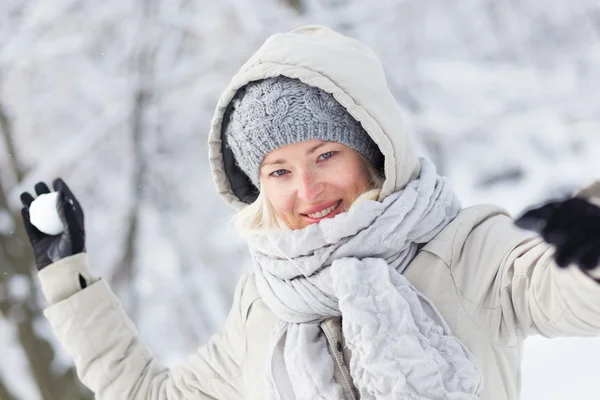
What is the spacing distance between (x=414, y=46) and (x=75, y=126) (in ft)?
4.87

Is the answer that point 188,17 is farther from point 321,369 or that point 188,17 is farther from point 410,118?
point 321,369

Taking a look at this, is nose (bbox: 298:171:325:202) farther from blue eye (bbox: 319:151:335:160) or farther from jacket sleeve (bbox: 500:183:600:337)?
jacket sleeve (bbox: 500:183:600:337)

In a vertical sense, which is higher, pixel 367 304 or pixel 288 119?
pixel 288 119

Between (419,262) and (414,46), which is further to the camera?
(414,46)

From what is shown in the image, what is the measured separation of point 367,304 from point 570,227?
13.8 inches

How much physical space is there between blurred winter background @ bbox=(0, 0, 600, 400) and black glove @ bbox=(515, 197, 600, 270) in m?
1.80

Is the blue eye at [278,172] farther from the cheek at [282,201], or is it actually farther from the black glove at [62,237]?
the black glove at [62,237]

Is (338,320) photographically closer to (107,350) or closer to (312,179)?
(312,179)

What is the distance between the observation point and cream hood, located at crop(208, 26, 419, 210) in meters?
1.07

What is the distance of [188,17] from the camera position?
272 cm

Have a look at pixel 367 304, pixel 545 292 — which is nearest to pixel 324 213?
pixel 367 304

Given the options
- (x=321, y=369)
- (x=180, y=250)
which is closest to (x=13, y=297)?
(x=180, y=250)

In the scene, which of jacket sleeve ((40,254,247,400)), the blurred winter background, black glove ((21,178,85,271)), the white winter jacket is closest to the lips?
the white winter jacket

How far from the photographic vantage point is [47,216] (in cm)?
143
